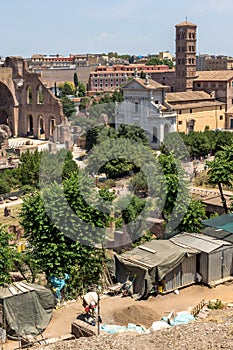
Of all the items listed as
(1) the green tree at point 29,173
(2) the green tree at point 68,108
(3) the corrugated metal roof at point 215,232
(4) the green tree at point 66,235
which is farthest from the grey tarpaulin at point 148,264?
(2) the green tree at point 68,108

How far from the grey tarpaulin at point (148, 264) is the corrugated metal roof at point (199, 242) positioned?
0.41m

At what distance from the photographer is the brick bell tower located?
5712 cm

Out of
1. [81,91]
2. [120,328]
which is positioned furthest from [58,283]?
[81,91]

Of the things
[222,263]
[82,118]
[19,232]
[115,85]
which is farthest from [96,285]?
[115,85]

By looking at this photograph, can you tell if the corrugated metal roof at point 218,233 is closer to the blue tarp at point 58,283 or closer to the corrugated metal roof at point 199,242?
the corrugated metal roof at point 199,242

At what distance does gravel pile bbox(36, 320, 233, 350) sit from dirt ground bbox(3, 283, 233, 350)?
2.17 m

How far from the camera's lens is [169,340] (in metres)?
11.4

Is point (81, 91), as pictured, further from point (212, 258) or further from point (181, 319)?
point (181, 319)

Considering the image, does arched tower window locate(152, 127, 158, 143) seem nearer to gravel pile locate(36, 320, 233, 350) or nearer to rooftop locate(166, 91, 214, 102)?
rooftop locate(166, 91, 214, 102)

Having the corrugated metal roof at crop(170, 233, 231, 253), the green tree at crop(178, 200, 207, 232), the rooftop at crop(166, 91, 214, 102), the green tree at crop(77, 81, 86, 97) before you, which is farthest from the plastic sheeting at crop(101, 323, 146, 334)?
the green tree at crop(77, 81, 86, 97)

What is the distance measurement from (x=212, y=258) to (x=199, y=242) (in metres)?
0.93

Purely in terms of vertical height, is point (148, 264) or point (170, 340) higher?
point (148, 264)

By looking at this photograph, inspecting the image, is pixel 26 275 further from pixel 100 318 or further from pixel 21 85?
pixel 21 85

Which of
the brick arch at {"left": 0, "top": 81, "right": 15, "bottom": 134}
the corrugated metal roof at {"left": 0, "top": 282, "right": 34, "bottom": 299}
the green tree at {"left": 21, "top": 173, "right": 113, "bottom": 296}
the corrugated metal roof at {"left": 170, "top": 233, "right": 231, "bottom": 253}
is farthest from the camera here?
the brick arch at {"left": 0, "top": 81, "right": 15, "bottom": 134}
